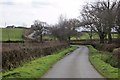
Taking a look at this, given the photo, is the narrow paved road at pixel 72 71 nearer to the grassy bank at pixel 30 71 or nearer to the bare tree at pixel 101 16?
the grassy bank at pixel 30 71

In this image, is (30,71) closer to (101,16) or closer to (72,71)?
(72,71)

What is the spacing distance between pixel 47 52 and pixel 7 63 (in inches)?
1061

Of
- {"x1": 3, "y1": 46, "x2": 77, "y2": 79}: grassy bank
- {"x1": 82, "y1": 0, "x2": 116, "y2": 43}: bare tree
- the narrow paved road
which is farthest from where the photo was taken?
{"x1": 82, "y1": 0, "x2": 116, "y2": 43}: bare tree

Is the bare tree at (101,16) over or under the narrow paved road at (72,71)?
over

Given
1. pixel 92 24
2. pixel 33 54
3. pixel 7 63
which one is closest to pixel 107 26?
pixel 92 24

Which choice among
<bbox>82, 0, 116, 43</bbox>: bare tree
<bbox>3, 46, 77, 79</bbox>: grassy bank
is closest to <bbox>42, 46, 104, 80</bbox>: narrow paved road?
<bbox>3, 46, 77, 79</bbox>: grassy bank

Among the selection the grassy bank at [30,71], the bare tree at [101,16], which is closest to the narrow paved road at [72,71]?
the grassy bank at [30,71]

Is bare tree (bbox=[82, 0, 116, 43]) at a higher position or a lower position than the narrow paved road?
higher

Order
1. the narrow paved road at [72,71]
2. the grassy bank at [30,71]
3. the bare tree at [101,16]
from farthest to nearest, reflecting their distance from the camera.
Answer: the bare tree at [101,16] → the narrow paved road at [72,71] → the grassy bank at [30,71]

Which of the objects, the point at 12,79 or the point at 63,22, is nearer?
the point at 12,79

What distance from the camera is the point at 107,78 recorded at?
17312 millimetres

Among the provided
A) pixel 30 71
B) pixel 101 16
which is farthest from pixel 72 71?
pixel 101 16

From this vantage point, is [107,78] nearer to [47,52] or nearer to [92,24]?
[47,52]

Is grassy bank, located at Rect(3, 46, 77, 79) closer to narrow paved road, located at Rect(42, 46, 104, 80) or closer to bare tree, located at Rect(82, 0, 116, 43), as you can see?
narrow paved road, located at Rect(42, 46, 104, 80)
